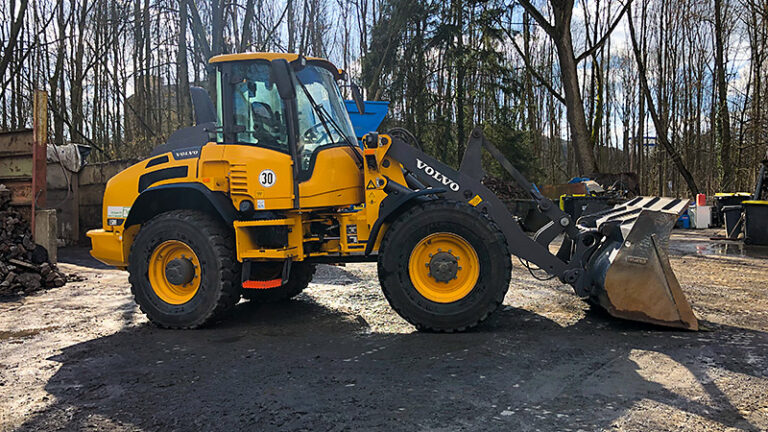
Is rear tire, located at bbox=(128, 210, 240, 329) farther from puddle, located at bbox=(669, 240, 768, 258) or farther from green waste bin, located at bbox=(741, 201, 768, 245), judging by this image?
green waste bin, located at bbox=(741, 201, 768, 245)

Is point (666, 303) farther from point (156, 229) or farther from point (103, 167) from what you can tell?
point (103, 167)

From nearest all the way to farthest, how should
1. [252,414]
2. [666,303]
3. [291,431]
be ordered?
1. [291,431]
2. [252,414]
3. [666,303]

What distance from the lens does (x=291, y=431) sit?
3.02 meters

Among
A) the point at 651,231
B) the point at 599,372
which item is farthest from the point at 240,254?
the point at 651,231

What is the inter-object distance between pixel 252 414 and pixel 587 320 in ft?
11.3

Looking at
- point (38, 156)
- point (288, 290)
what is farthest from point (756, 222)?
point (38, 156)

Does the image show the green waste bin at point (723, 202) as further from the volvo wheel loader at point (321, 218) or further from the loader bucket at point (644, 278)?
the loader bucket at point (644, 278)

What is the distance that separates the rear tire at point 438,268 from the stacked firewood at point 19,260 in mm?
5672

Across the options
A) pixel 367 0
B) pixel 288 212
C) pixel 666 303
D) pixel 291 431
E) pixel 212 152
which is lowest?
pixel 291 431

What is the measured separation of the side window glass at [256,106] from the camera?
5.58m

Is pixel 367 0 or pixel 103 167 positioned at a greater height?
pixel 367 0

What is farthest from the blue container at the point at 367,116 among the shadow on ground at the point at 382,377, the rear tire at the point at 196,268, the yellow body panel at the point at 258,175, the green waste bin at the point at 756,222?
the green waste bin at the point at 756,222

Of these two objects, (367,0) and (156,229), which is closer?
(156,229)

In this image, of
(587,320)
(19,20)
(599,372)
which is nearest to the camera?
(599,372)
